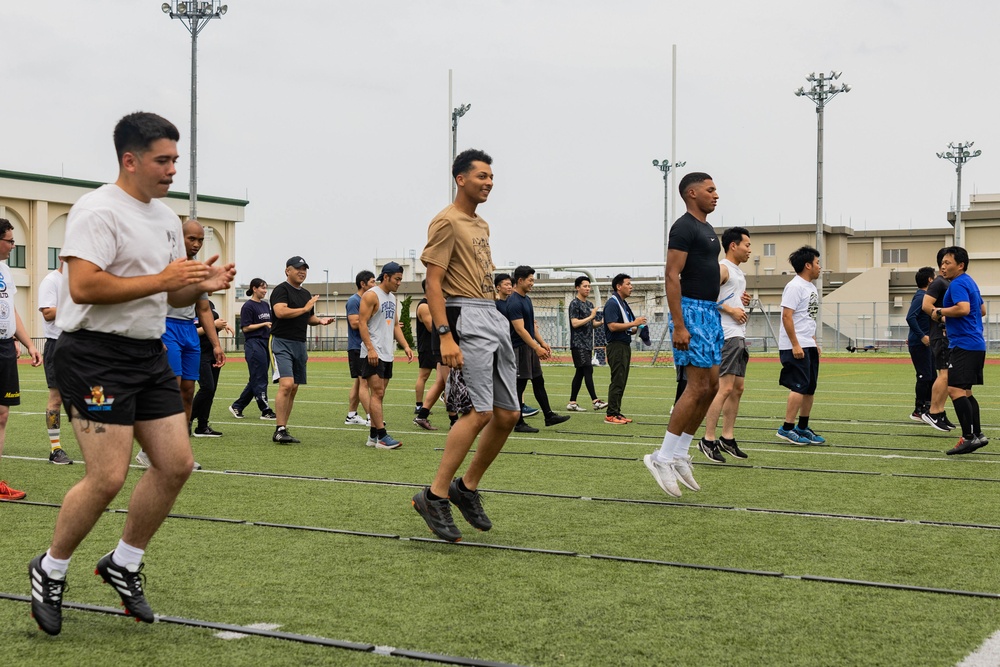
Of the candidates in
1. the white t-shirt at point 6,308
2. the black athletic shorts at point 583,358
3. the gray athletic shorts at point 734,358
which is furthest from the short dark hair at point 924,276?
the white t-shirt at point 6,308

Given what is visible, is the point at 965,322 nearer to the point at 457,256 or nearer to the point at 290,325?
the point at 457,256

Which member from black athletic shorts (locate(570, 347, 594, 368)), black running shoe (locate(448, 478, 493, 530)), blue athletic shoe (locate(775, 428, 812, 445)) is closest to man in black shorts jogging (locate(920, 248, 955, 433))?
blue athletic shoe (locate(775, 428, 812, 445))

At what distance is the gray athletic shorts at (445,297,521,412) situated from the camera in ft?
20.0

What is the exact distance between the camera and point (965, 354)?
34.0ft

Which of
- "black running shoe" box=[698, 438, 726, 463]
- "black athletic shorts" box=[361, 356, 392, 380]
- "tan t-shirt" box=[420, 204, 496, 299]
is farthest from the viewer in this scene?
"black athletic shorts" box=[361, 356, 392, 380]

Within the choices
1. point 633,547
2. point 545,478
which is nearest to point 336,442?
point 545,478

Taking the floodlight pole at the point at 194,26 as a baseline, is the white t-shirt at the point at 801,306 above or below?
below

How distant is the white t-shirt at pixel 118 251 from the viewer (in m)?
4.13

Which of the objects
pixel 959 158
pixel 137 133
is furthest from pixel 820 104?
pixel 137 133

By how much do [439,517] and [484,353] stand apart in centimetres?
95

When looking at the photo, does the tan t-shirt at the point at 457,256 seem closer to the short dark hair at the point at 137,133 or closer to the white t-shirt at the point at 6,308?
the short dark hair at the point at 137,133

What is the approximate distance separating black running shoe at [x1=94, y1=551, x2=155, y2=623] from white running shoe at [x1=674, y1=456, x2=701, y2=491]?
4308 mm

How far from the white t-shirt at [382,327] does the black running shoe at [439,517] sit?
5.51m

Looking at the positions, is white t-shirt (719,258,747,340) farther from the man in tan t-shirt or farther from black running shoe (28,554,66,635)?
black running shoe (28,554,66,635)
